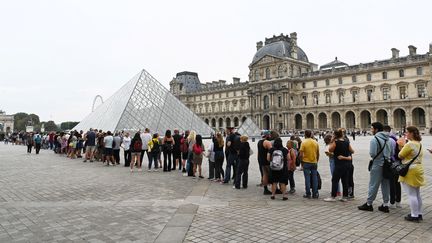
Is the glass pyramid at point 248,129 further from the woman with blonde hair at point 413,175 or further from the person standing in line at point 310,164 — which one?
the woman with blonde hair at point 413,175

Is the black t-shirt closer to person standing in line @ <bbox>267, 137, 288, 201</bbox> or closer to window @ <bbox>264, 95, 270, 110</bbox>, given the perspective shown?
person standing in line @ <bbox>267, 137, 288, 201</bbox>

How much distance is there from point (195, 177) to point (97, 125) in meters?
19.3

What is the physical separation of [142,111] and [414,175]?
22.0m

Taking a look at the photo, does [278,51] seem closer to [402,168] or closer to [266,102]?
[266,102]

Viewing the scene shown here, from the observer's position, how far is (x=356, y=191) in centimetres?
689

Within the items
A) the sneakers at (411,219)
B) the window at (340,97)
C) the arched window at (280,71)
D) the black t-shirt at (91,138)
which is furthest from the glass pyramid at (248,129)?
the sneakers at (411,219)

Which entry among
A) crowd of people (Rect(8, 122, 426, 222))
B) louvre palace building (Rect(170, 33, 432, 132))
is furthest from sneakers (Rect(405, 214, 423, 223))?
louvre palace building (Rect(170, 33, 432, 132))

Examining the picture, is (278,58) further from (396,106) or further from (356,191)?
(356,191)

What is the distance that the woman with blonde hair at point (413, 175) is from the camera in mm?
4621

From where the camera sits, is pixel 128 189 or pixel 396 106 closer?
pixel 128 189

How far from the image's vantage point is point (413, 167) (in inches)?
186

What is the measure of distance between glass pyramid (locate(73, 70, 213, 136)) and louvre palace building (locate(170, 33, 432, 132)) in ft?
107

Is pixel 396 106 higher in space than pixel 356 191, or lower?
higher

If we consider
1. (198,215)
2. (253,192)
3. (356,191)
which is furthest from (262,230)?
(356,191)
